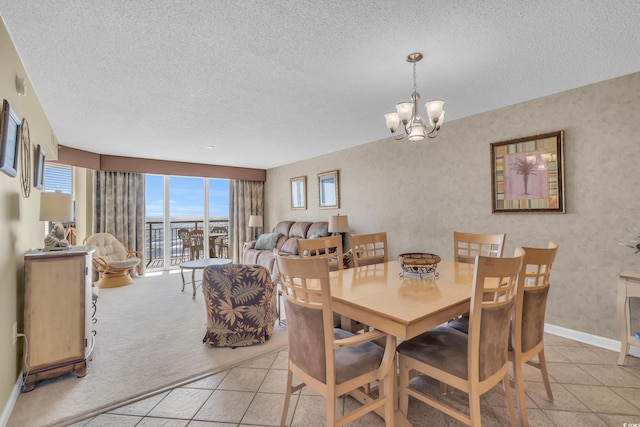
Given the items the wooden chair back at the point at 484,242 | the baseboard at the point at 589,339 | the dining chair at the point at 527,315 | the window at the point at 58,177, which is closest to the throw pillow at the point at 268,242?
the window at the point at 58,177

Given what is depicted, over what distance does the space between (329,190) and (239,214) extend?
272cm

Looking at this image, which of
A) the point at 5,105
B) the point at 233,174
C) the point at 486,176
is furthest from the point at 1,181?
the point at 233,174

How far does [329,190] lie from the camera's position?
570 cm

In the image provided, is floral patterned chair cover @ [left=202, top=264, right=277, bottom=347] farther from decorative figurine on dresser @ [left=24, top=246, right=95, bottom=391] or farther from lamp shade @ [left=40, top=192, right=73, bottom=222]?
lamp shade @ [left=40, top=192, right=73, bottom=222]

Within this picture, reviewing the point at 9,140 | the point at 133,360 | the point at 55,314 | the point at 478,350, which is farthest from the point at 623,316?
the point at 9,140

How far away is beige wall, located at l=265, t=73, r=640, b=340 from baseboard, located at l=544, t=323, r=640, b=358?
0.17 ft

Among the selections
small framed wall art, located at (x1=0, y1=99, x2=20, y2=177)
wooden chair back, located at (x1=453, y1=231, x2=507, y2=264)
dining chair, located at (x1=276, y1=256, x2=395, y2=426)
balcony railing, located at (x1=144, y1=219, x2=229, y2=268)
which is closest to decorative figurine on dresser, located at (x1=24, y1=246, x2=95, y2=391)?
small framed wall art, located at (x1=0, y1=99, x2=20, y2=177)

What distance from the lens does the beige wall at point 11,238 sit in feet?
6.02

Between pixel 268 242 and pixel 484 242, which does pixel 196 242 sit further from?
pixel 484 242

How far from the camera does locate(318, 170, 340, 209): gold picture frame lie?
5.51 meters

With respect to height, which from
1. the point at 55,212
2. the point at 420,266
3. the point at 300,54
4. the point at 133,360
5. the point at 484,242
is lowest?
the point at 133,360

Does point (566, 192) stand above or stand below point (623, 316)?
above

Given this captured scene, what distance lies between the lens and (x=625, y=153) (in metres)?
2.56

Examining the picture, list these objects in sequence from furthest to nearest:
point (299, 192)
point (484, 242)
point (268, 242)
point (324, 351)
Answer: point (299, 192) → point (268, 242) → point (484, 242) → point (324, 351)
